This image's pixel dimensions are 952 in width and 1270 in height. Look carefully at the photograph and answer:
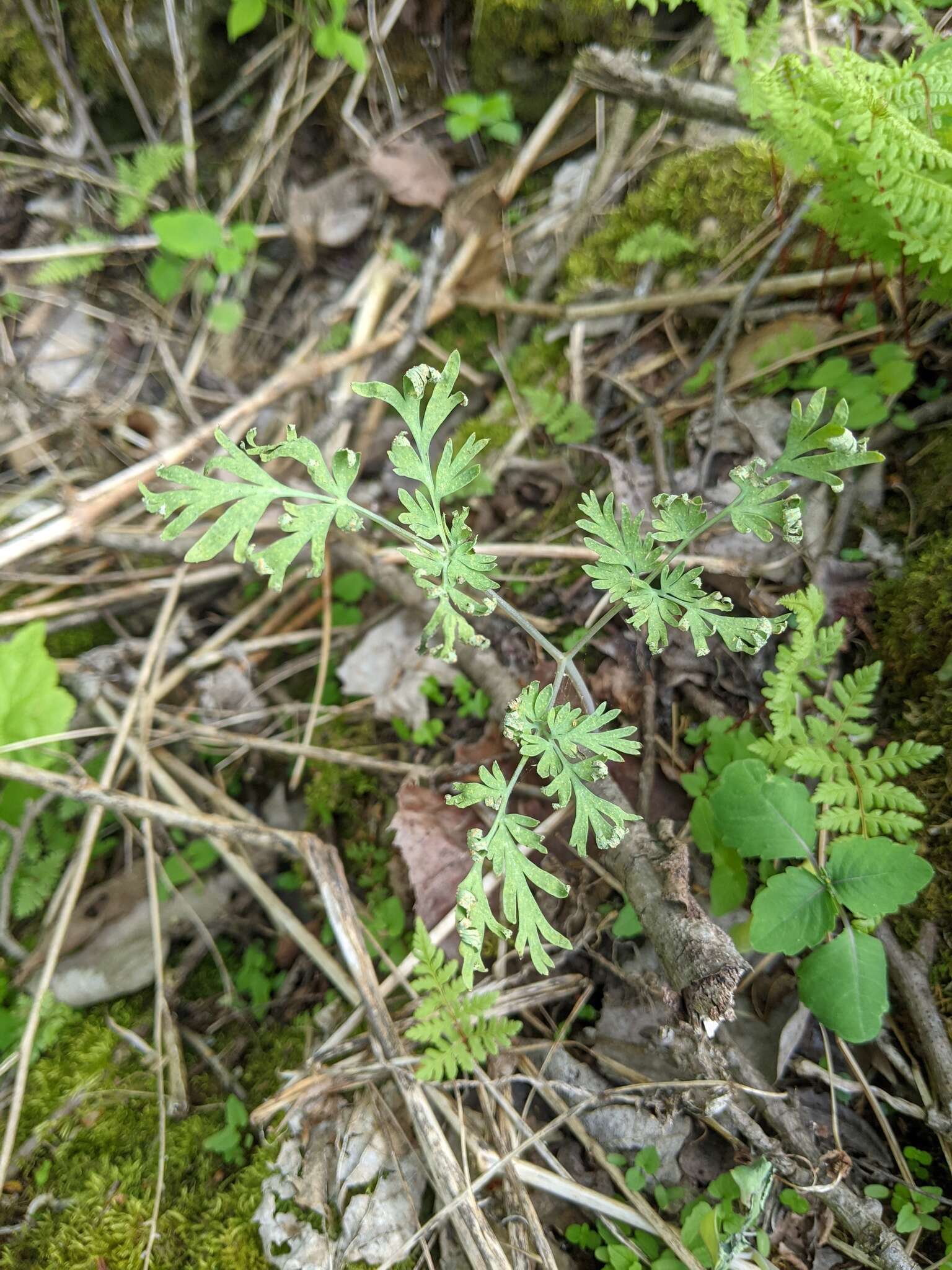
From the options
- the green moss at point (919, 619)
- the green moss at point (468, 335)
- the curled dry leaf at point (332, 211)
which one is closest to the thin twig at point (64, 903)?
the green moss at point (468, 335)

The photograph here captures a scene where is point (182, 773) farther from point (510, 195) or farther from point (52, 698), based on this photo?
point (510, 195)

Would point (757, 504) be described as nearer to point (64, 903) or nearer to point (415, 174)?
point (64, 903)

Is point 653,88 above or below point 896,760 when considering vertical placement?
above

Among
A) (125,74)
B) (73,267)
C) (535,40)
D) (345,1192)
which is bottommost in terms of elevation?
(345,1192)

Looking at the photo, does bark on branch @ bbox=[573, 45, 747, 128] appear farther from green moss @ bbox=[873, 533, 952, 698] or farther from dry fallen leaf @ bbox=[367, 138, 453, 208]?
green moss @ bbox=[873, 533, 952, 698]

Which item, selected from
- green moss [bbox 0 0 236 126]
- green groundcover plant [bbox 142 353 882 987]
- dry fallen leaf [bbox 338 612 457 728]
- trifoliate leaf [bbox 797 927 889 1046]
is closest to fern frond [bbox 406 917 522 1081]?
green groundcover plant [bbox 142 353 882 987]

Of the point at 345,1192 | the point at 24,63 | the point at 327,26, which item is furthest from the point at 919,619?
the point at 24,63
